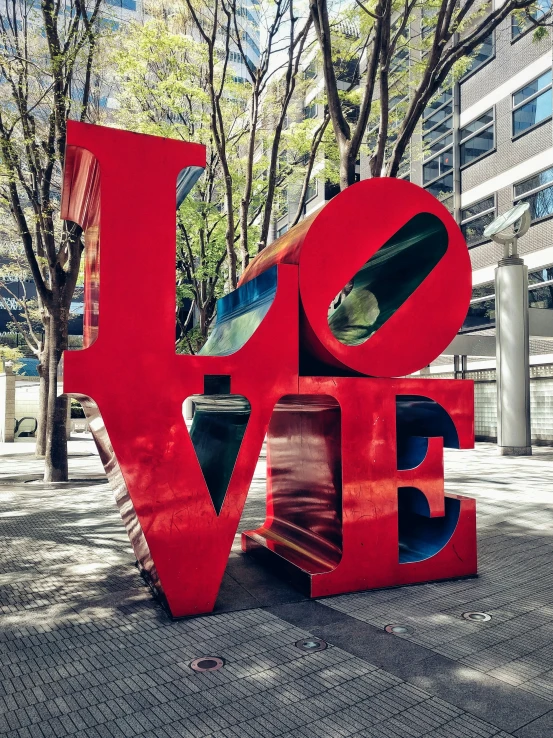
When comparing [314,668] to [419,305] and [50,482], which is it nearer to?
[419,305]

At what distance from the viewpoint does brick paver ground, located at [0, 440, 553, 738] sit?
114 inches

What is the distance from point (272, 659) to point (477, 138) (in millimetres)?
24208

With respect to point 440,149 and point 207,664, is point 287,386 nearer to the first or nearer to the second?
point 207,664

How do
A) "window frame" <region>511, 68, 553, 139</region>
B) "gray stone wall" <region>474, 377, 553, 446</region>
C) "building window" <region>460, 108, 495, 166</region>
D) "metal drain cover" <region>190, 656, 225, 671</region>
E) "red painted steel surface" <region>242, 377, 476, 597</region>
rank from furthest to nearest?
1. "building window" <region>460, 108, 495, 166</region>
2. "window frame" <region>511, 68, 553, 139</region>
3. "gray stone wall" <region>474, 377, 553, 446</region>
4. "red painted steel surface" <region>242, 377, 476, 597</region>
5. "metal drain cover" <region>190, 656, 225, 671</region>

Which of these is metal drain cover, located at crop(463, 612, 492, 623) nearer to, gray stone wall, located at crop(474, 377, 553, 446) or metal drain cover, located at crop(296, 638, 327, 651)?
metal drain cover, located at crop(296, 638, 327, 651)

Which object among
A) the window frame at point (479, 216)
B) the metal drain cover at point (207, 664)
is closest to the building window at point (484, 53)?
the window frame at point (479, 216)

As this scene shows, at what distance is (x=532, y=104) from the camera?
20969 mm

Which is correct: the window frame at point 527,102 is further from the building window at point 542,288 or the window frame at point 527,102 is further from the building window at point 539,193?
the building window at point 542,288

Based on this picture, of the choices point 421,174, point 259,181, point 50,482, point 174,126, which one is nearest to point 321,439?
point 50,482

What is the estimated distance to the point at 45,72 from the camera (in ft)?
31.2

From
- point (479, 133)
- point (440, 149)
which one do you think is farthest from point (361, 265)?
point (440, 149)

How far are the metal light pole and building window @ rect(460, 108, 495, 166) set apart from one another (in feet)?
29.1

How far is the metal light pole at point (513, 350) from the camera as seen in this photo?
50.9 feet

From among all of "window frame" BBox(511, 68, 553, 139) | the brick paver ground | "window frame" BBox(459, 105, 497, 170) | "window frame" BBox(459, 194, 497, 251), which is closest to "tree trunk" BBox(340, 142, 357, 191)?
the brick paver ground
